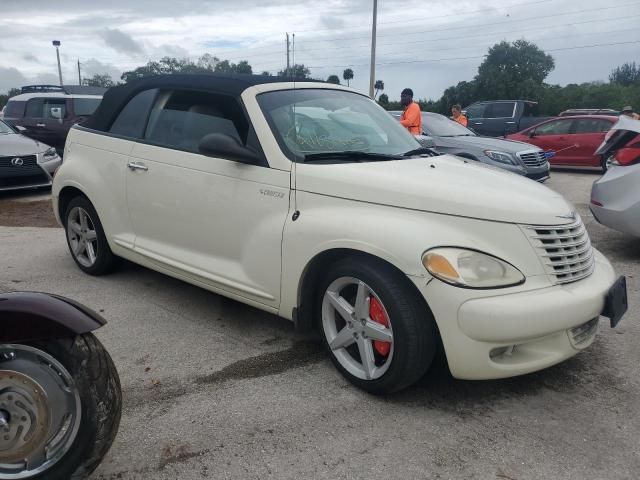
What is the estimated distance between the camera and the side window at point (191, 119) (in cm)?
385

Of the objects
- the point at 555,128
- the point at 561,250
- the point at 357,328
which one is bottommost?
the point at 357,328

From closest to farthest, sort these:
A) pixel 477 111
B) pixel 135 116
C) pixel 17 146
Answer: pixel 135 116
pixel 17 146
pixel 477 111

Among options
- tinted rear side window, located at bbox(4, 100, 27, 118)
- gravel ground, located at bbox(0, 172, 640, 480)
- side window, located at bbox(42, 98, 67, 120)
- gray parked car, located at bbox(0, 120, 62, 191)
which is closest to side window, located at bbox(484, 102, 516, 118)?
side window, located at bbox(42, 98, 67, 120)

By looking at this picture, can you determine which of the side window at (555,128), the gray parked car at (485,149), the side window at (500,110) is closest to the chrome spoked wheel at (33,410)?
the gray parked car at (485,149)

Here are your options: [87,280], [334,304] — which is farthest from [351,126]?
[87,280]

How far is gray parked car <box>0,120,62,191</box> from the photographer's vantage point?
31.3 feet

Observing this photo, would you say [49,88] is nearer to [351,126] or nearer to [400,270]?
[351,126]

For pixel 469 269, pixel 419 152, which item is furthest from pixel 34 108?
pixel 469 269

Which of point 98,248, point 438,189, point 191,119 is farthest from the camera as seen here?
point 98,248

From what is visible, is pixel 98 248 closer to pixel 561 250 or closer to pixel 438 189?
pixel 438 189

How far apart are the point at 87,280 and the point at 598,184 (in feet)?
16.9

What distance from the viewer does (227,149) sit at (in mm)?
3479

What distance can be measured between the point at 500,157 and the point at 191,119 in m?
6.81

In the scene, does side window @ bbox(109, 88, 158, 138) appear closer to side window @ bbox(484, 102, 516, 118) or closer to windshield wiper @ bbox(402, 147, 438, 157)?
windshield wiper @ bbox(402, 147, 438, 157)
